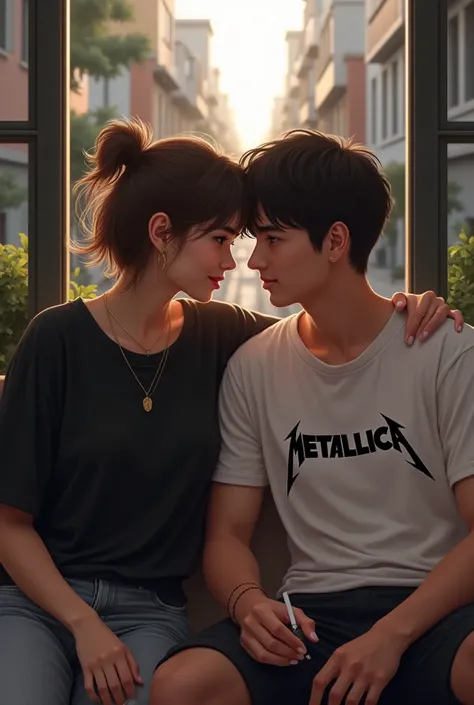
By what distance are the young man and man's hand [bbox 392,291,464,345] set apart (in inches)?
0.8

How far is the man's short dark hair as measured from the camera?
182 centimetres

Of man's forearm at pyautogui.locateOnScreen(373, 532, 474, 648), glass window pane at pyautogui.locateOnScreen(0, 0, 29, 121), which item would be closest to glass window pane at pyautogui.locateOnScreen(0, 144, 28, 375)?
glass window pane at pyautogui.locateOnScreen(0, 0, 29, 121)

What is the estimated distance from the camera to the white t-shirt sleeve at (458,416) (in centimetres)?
170

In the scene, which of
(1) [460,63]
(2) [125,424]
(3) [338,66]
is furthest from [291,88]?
(2) [125,424]

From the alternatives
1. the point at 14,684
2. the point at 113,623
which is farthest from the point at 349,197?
the point at 14,684

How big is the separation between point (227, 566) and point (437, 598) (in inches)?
14.5

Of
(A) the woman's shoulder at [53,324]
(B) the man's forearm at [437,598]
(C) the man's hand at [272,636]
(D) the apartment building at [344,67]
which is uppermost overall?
(D) the apartment building at [344,67]

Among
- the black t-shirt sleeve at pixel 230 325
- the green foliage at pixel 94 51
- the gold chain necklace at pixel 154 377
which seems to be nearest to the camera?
the gold chain necklace at pixel 154 377

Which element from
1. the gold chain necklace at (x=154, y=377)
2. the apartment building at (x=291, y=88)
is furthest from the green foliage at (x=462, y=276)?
the apartment building at (x=291, y=88)

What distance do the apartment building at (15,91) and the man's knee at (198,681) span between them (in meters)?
1.25

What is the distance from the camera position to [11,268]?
8.39 ft

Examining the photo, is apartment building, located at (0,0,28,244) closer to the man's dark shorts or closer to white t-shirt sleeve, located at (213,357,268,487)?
white t-shirt sleeve, located at (213,357,268,487)

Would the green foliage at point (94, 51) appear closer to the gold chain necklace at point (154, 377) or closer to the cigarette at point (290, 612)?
the gold chain necklace at point (154, 377)

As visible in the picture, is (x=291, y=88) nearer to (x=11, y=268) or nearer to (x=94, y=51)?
(x=94, y=51)
